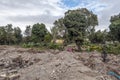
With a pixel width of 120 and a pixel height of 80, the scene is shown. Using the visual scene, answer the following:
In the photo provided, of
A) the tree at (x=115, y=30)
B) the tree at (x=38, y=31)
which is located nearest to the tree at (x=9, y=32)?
the tree at (x=38, y=31)

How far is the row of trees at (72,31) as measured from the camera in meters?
40.5

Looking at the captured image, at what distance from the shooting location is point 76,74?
1284 centimetres

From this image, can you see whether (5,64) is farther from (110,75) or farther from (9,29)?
(9,29)

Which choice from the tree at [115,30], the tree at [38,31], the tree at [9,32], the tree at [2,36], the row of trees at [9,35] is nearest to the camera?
the tree at [115,30]

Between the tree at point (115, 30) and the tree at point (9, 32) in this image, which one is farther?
the tree at point (9, 32)

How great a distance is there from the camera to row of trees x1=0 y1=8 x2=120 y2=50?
4047 cm

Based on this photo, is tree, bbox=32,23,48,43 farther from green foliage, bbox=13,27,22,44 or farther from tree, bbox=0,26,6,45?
tree, bbox=0,26,6,45

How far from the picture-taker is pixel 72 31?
3997cm

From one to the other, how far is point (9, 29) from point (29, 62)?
44.6m

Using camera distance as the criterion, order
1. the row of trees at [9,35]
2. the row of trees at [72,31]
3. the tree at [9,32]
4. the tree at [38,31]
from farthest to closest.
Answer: the tree at [38,31] → the tree at [9,32] → the row of trees at [9,35] → the row of trees at [72,31]

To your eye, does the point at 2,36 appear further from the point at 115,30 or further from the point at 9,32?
the point at 115,30

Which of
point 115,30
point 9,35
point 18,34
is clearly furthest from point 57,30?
point 115,30

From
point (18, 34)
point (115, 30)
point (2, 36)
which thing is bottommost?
point (2, 36)

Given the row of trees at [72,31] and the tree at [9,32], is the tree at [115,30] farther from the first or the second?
the tree at [9,32]
